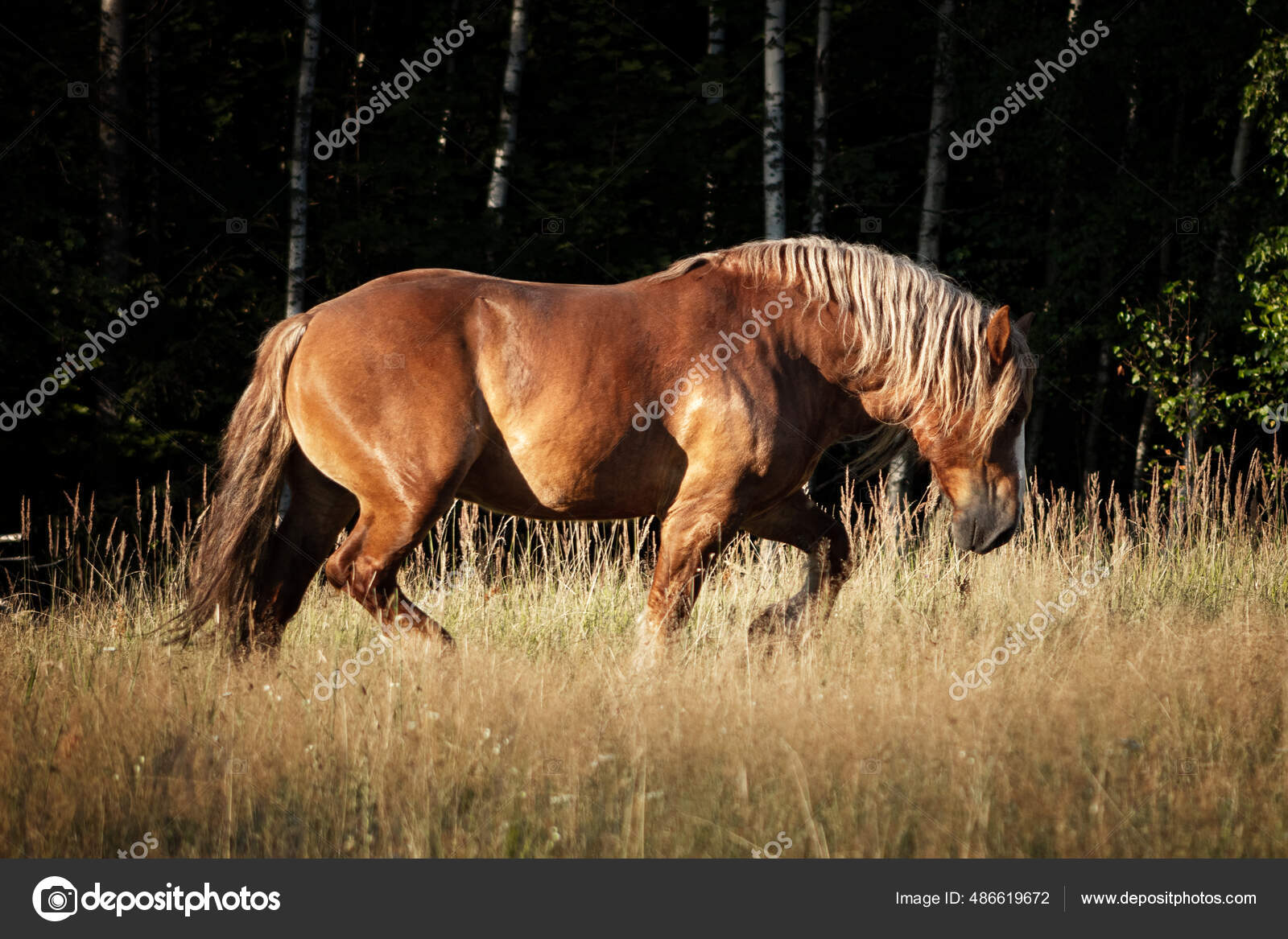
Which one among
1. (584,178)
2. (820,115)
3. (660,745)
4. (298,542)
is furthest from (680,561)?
(820,115)

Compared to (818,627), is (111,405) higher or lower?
higher

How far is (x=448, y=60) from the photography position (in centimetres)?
1474

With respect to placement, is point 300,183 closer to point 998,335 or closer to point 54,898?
point 998,335

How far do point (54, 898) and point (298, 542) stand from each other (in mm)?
2201

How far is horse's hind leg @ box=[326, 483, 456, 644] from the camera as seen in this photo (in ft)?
15.4

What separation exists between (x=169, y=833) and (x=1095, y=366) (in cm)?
1627

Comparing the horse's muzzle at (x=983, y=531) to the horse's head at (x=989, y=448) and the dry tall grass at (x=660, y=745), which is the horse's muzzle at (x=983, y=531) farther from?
the dry tall grass at (x=660, y=745)

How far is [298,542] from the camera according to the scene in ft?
16.5

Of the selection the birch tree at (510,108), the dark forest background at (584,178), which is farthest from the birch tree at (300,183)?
the birch tree at (510,108)

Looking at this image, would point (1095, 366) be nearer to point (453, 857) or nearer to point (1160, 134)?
point (1160, 134)

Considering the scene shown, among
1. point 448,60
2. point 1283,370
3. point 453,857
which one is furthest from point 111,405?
point 1283,370

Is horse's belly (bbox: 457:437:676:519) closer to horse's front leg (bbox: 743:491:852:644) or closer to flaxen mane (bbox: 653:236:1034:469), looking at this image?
horse's front leg (bbox: 743:491:852:644)

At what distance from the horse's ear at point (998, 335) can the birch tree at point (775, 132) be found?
7.01 metres

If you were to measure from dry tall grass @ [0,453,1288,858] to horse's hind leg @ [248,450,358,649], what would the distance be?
0.27 metres
